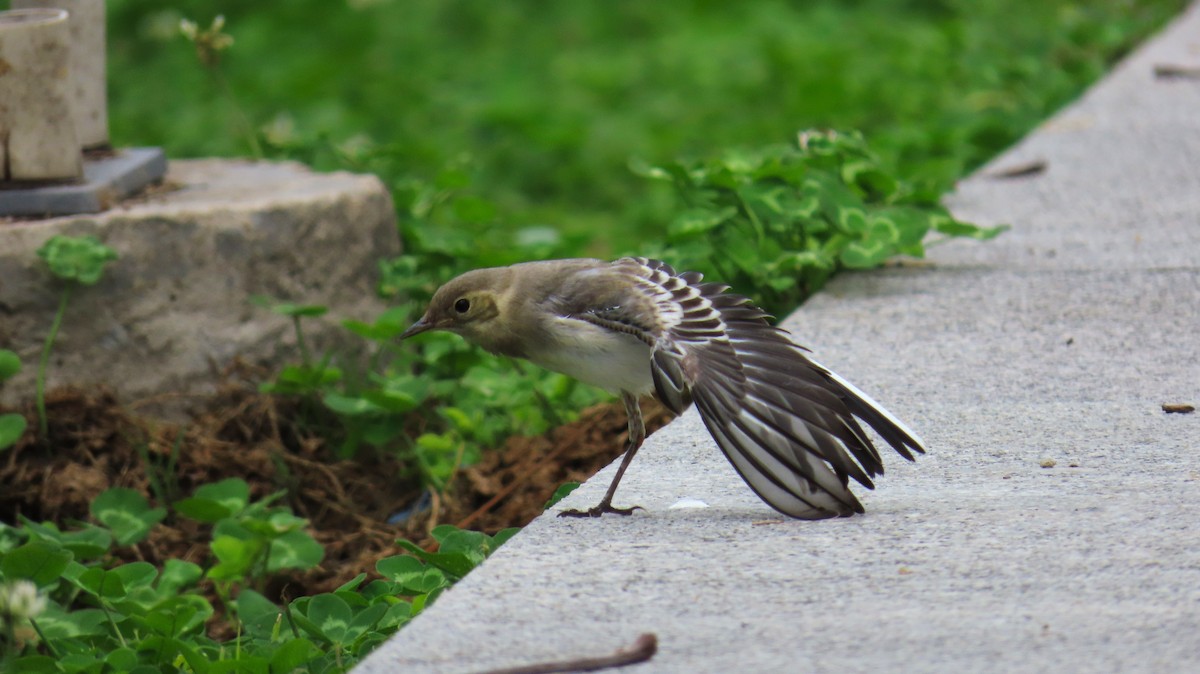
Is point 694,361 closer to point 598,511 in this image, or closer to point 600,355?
point 600,355

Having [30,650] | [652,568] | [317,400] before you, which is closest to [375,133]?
[317,400]

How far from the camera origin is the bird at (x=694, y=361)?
2881mm

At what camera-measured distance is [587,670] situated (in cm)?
229

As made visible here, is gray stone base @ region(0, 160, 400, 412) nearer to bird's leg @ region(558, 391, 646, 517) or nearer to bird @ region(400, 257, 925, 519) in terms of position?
bird @ region(400, 257, 925, 519)

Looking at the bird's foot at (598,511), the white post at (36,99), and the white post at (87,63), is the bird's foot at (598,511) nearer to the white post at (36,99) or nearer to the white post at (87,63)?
the white post at (36,99)

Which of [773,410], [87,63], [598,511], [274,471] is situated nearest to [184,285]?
[274,471]

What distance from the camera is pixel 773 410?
289cm

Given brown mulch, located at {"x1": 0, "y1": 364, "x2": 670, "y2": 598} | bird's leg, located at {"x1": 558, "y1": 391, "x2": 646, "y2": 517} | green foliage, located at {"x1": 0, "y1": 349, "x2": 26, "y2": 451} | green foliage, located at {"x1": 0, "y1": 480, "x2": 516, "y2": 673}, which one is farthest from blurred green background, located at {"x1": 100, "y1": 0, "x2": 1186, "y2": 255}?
bird's leg, located at {"x1": 558, "y1": 391, "x2": 646, "y2": 517}

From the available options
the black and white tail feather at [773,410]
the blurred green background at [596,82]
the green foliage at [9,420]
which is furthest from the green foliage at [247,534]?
the blurred green background at [596,82]

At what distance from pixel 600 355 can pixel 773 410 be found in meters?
0.40

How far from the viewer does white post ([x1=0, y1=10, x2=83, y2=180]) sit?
444cm

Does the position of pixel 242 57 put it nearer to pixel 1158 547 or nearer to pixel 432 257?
pixel 432 257

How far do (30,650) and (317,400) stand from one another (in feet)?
4.60

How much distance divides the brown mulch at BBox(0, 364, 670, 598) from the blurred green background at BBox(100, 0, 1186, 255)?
5.15 feet
